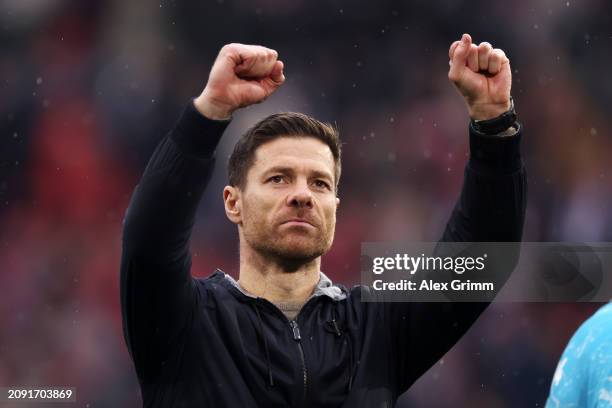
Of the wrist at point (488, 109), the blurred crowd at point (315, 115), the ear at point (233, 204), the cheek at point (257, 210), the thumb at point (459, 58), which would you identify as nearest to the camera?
the thumb at point (459, 58)

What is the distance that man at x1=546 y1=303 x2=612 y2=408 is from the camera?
178cm

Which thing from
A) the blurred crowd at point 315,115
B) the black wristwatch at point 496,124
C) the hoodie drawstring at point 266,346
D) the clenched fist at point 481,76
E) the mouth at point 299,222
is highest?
the blurred crowd at point 315,115

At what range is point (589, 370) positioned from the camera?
1.81 meters

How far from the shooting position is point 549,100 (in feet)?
27.2

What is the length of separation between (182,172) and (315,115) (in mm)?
5405

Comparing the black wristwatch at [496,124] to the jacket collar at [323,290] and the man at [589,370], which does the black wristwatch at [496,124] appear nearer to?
the jacket collar at [323,290]

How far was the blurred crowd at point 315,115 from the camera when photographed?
293 inches

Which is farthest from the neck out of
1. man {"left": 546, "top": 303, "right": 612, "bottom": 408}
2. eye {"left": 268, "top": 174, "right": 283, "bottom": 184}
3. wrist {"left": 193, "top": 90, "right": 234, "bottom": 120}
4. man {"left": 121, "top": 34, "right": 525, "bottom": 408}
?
man {"left": 546, "top": 303, "right": 612, "bottom": 408}

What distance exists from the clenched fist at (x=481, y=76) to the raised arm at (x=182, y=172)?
1.93ft

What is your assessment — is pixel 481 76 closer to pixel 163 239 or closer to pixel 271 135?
pixel 271 135

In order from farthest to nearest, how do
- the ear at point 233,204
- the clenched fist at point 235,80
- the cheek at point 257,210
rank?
the ear at point 233,204 → the cheek at point 257,210 → the clenched fist at point 235,80

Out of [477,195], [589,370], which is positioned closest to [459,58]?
[477,195]

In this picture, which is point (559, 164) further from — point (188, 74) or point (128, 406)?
point (128, 406)

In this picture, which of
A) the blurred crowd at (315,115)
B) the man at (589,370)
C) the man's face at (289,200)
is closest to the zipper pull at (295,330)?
the man's face at (289,200)
